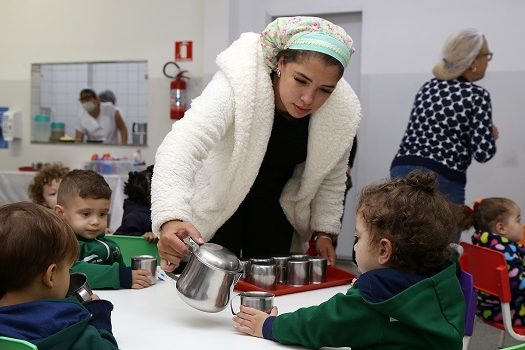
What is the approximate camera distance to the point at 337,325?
3.86 feet

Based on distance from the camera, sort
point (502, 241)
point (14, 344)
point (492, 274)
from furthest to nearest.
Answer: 1. point (502, 241)
2. point (492, 274)
3. point (14, 344)

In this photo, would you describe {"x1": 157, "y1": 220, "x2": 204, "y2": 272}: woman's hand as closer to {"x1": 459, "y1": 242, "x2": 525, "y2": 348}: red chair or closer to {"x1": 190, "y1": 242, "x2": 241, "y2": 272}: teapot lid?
{"x1": 190, "y1": 242, "x2": 241, "y2": 272}: teapot lid

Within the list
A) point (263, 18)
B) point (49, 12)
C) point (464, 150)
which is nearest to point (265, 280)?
point (464, 150)

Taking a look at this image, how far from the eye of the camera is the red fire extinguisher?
571 centimetres

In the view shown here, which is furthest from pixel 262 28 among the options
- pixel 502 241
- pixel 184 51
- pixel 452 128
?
pixel 502 241

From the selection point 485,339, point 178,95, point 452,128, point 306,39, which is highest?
point 178,95

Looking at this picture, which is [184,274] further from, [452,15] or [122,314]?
[452,15]

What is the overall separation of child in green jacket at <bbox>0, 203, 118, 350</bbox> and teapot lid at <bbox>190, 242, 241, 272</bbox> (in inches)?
8.8

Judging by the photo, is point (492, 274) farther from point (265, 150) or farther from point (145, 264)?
point (145, 264)

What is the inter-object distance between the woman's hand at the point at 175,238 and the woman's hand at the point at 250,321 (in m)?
0.19

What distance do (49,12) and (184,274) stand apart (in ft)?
19.1

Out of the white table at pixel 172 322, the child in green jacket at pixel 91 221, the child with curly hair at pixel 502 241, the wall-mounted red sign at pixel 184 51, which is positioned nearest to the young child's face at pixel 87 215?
the child in green jacket at pixel 91 221

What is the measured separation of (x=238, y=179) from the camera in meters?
1.76

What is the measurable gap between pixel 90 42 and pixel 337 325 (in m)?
5.65
